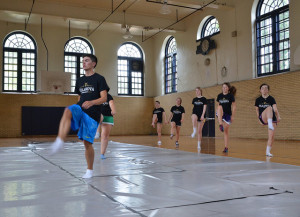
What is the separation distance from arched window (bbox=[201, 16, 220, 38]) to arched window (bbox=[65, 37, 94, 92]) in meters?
7.18

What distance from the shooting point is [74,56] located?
1844 cm

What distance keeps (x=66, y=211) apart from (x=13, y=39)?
17188mm

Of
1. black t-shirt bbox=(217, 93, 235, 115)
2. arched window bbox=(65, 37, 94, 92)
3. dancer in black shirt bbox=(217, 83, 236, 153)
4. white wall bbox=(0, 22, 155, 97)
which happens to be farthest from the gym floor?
arched window bbox=(65, 37, 94, 92)

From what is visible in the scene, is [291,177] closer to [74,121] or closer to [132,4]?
[74,121]

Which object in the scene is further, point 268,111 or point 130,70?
point 130,70

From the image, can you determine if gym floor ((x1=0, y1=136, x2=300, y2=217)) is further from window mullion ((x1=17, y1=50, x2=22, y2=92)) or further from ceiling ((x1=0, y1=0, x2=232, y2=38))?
window mullion ((x1=17, y1=50, x2=22, y2=92))

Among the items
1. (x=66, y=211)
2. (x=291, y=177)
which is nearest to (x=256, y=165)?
(x=291, y=177)

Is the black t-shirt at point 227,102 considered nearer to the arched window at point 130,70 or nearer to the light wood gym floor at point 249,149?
the light wood gym floor at point 249,149

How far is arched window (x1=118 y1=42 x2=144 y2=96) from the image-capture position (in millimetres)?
19500

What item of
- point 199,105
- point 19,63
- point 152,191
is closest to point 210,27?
point 199,105

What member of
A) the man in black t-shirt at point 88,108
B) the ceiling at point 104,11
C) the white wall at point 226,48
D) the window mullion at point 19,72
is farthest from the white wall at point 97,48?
the man in black t-shirt at point 88,108

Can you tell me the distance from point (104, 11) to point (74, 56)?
13.0ft

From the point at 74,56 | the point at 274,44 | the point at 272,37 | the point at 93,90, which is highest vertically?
the point at 74,56

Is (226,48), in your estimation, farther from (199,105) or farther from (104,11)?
(199,105)
